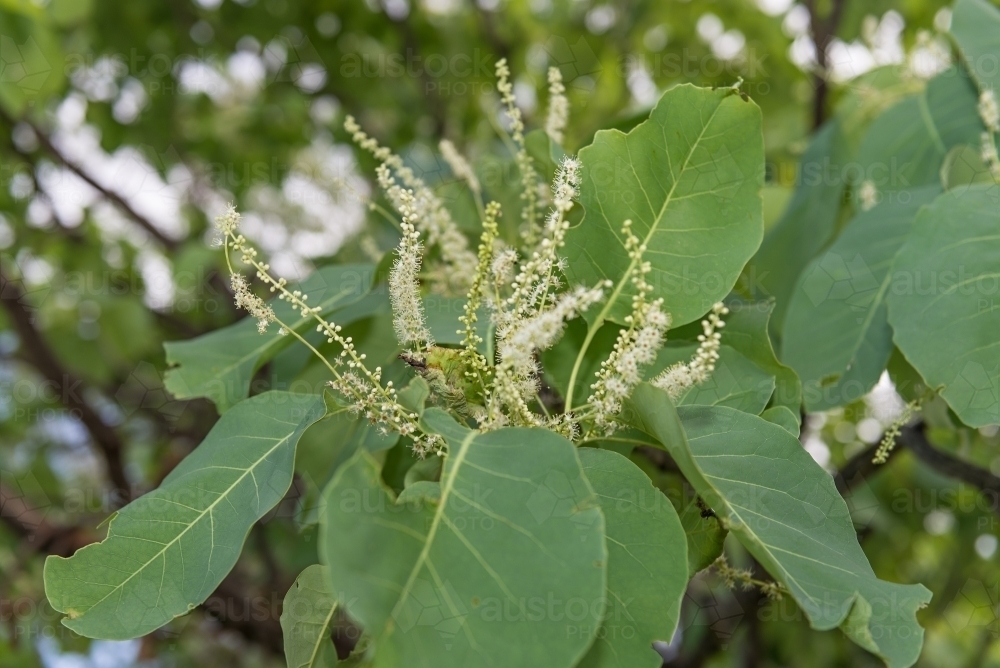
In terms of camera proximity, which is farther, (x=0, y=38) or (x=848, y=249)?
(x=0, y=38)

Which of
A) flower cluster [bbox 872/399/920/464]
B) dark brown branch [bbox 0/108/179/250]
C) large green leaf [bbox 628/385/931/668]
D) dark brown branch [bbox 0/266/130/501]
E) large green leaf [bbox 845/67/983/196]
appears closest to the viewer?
large green leaf [bbox 628/385/931/668]

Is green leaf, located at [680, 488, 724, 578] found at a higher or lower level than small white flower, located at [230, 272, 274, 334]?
lower

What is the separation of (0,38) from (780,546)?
89.0 inches

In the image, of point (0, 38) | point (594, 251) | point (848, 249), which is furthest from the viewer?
point (0, 38)

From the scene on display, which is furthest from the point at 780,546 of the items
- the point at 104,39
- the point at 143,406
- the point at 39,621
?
the point at 104,39

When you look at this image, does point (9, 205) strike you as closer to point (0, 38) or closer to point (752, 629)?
point (0, 38)

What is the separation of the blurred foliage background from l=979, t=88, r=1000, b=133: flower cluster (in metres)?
0.82

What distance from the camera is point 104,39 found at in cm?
319

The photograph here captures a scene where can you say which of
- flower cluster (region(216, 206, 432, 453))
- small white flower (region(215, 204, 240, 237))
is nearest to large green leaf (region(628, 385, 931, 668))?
flower cluster (region(216, 206, 432, 453))

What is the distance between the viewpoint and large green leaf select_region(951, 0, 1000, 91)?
157 cm

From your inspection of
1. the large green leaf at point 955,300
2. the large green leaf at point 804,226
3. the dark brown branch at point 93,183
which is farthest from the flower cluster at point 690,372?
the dark brown branch at point 93,183

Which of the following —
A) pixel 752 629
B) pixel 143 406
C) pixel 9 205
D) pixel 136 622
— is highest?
pixel 9 205

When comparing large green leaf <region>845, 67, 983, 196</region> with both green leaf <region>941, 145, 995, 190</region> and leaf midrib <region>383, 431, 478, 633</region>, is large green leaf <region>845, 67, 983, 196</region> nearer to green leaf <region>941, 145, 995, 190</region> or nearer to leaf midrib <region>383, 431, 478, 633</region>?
green leaf <region>941, 145, 995, 190</region>

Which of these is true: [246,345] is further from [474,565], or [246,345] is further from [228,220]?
[474,565]
